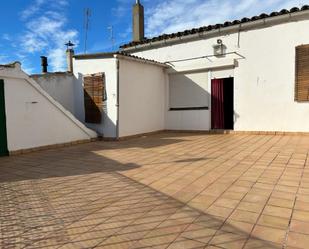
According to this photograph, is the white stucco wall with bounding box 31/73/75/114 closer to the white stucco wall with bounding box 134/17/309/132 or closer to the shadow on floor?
the white stucco wall with bounding box 134/17/309/132

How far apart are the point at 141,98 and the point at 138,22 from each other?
494 cm

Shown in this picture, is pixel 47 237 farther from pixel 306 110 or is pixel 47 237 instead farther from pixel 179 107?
pixel 179 107

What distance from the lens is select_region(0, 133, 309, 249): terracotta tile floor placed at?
2748mm

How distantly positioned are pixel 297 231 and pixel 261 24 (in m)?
8.36

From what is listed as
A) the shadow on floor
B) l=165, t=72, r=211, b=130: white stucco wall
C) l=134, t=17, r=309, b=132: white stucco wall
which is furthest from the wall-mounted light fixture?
the shadow on floor

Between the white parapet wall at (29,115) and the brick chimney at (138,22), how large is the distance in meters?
6.42

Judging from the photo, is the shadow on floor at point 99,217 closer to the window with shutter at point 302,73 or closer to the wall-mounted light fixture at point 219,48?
the window with shutter at point 302,73

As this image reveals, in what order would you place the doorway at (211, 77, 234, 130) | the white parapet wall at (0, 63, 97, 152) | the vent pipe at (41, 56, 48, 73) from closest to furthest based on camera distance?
the white parapet wall at (0, 63, 97, 152) → the doorway at (211, 77, 234, 130) → the vent pipe at (41, 56, 48, 73)

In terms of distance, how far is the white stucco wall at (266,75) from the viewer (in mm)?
9133

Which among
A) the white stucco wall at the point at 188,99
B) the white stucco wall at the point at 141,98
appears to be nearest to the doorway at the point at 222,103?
the white stucco wall at the point at 188,99

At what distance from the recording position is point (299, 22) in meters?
8.96

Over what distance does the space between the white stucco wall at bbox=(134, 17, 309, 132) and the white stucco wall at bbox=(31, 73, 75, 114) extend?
16.3ft

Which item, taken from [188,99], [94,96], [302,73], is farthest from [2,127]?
[302,73]

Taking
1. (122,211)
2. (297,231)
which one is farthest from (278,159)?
(122,211)
